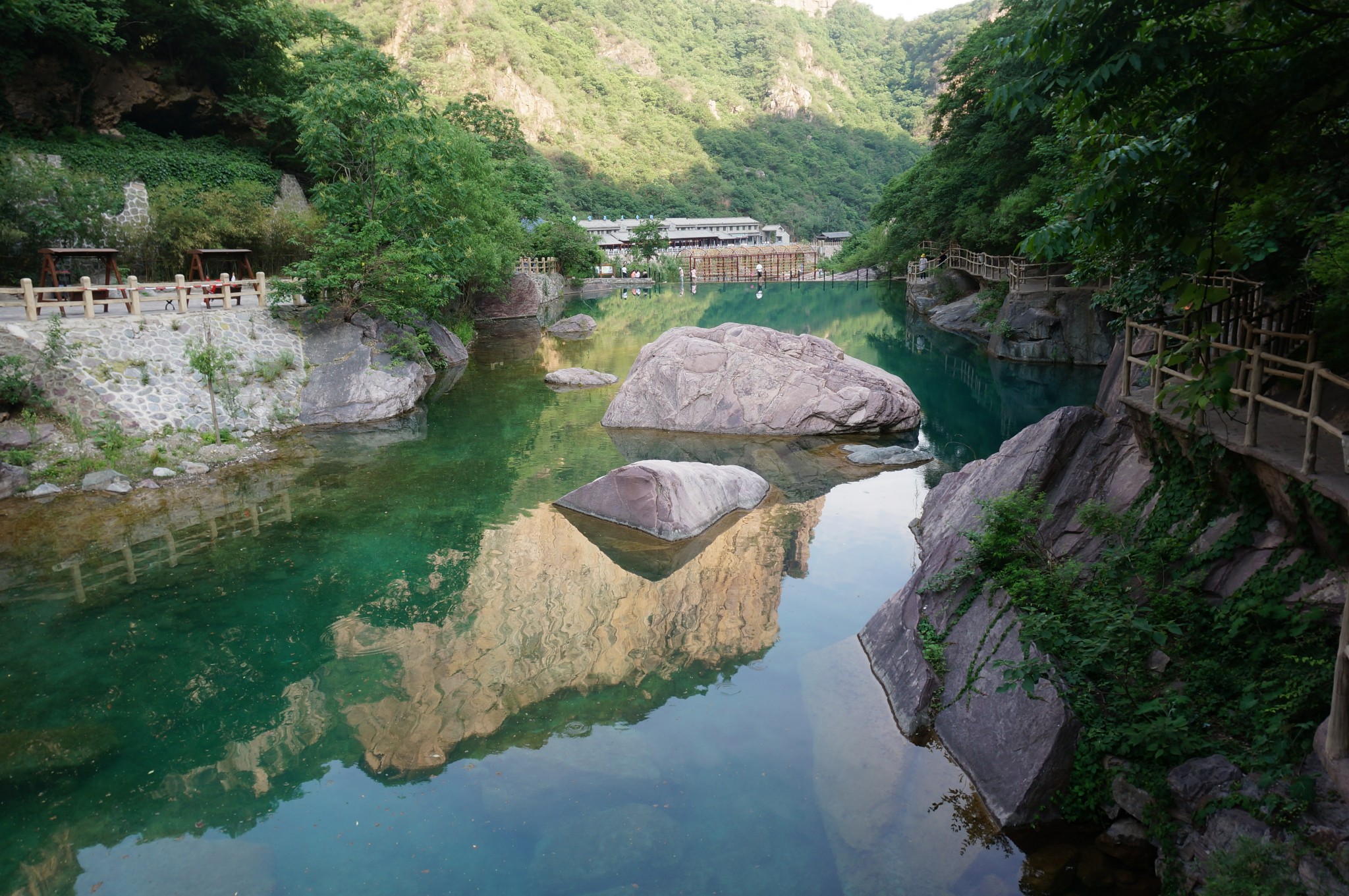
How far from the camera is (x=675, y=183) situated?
113062 millimetres

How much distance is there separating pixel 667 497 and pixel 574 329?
26.5 m

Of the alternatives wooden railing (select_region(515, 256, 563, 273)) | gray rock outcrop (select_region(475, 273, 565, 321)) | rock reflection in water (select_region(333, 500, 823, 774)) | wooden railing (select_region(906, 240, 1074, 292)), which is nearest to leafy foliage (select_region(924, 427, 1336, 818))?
rock reflection in water (select_region(333, 500, 823, 774))

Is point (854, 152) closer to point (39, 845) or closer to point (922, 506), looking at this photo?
point (922, 506)

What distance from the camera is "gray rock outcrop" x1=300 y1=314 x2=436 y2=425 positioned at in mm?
20516

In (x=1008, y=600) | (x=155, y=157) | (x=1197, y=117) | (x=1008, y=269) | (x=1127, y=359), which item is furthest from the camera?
(x=1008, y=269)

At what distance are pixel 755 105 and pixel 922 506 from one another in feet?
474

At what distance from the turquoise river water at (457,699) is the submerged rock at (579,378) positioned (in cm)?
922

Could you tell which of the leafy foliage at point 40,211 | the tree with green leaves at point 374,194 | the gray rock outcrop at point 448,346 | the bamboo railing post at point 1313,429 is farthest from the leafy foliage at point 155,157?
the bamboo railing post at point 1313,429

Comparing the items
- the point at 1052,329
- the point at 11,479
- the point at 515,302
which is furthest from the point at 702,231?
the point at 11,479

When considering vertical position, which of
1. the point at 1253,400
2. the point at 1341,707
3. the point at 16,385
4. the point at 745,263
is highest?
the point at 745,263

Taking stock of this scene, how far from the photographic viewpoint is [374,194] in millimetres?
23281

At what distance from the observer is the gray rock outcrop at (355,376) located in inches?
808

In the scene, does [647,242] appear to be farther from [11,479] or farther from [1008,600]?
[1008,600]

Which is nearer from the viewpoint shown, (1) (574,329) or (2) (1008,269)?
(2) (1008,269)
